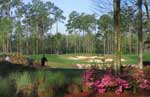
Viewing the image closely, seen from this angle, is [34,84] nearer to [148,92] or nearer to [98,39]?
[148,92]

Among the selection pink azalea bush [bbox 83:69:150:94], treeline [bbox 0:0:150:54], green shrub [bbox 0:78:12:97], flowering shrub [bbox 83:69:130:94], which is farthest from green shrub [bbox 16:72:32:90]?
treeline [bbox 0:0:150:54]

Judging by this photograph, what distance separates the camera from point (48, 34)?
121 m

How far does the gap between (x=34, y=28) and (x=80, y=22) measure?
68.5 ft

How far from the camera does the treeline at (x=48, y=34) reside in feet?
318

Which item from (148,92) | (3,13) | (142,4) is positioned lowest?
(148,92)

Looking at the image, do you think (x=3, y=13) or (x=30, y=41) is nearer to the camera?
(x=3, y=13)

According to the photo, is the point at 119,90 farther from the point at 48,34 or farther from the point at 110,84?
the point at 48,34

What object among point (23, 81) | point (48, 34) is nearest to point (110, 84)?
point (23, 81)

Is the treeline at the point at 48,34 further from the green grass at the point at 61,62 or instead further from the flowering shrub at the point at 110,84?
the flowering shrub at the point at 110,84

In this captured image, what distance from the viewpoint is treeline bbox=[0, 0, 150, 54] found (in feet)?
318

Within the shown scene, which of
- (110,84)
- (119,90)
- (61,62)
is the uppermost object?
(110,84)

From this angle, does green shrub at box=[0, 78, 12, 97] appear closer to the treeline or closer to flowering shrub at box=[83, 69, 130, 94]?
flowering shrub at box=[83, 69, 130, 94]

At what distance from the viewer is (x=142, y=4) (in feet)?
87.5

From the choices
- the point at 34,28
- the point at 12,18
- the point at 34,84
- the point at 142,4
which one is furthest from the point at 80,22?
the point at 34,84
